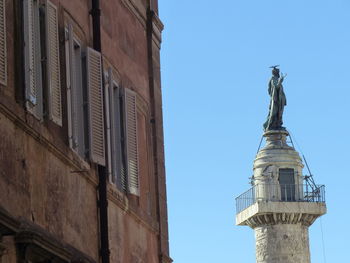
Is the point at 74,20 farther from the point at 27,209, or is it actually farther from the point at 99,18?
the point at 27,209

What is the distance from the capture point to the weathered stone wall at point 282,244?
72.2 m

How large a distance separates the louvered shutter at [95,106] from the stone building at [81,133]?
19mm

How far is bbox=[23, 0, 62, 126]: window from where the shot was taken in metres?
15.4

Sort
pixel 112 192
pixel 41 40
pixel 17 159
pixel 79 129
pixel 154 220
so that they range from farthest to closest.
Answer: pixel 154 220 < pixel 112 192 < pixel 79 129 < pixel 41 40 < pixel 17 159

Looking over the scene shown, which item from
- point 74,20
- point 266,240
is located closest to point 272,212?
point 266,240

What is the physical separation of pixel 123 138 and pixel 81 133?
2.50 m

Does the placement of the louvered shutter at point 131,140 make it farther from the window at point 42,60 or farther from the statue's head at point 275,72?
the statue's head at point 275,72

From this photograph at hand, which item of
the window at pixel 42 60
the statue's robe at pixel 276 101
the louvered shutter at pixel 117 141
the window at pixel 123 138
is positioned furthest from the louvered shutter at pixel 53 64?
the statue's robe at pixel 276 101

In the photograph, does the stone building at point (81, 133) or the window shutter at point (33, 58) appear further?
the window shutter at point (33, 58)

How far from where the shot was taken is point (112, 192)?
1902 centimetres

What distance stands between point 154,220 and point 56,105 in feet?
18.7

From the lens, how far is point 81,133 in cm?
1769

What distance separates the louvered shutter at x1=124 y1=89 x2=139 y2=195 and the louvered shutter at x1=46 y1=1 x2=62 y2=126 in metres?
3.60

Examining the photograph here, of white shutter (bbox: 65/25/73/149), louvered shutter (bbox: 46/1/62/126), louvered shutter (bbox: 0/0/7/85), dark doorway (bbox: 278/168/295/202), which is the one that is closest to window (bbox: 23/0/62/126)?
louvered shutter (bbox: 46/1/62/126)
